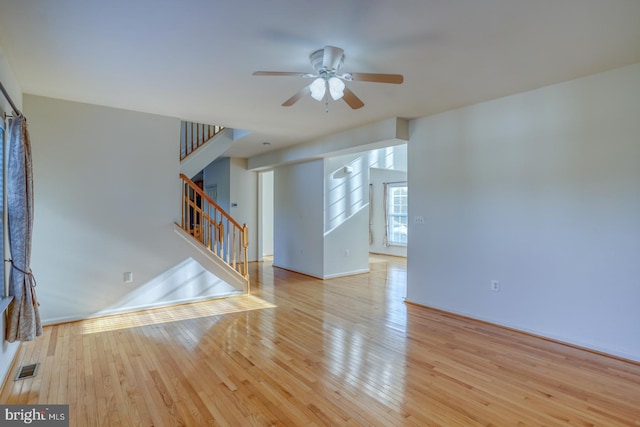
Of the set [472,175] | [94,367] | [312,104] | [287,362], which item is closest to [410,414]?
[287,362]

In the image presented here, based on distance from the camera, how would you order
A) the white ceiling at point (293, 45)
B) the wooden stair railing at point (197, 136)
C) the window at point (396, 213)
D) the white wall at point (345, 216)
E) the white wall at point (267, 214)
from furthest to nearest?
the window at point (396, 213) → the white wall at point (267, 214) → the white wall at point (345, 216) → the wooden stair railing at point (197, 136) → the white ceiling at point (293, 45)

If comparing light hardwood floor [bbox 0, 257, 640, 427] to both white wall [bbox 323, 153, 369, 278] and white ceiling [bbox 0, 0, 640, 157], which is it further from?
white ceiling [bbox 0, 0, 640, 157]

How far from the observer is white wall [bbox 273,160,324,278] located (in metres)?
6.54

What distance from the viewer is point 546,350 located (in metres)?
3.20

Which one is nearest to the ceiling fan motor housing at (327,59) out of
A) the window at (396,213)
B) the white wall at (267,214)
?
the white wall at (267,214)

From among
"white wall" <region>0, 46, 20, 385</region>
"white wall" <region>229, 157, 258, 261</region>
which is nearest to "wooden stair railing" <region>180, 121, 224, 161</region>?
"white wall" <region>229, 157, 258, 261</region>

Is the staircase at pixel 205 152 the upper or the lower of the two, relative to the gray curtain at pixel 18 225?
upper

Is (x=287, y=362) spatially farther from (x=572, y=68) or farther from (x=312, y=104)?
(x=572, y=68)

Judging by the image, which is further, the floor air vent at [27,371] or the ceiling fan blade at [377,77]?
the floor air vent at [27,371]

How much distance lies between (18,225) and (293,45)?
2.69 meters

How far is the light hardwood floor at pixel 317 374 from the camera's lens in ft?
7.18

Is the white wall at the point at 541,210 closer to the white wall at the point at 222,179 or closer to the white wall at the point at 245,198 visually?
the white wall at the point at 245,198

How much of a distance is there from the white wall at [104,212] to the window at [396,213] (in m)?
6.34

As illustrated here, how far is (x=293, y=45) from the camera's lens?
256 cm
